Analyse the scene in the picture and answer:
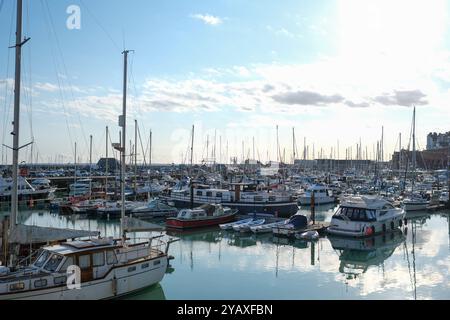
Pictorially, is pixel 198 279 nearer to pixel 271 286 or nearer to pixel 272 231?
pixel 271 286

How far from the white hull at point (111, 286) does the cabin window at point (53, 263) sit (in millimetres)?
924

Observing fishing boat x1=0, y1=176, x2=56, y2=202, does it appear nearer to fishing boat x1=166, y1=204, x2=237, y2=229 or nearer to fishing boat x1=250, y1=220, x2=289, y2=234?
fishing boat x1=166, y1=204, x2=237, y2=229

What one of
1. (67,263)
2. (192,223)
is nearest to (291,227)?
(192,223)

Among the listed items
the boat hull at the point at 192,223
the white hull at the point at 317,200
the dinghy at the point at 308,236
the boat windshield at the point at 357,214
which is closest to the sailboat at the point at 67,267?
the dinghy at the point at 308,236

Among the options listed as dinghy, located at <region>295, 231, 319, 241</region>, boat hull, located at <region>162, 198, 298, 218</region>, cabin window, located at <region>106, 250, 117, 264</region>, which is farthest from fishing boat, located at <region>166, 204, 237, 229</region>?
cabin window, located at <region>106, 250, 117, 264</region>

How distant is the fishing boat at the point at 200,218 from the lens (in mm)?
37250

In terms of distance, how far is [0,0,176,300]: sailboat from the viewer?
15.2 metres

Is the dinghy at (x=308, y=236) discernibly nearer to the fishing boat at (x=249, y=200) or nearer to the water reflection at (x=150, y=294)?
the fishing boat at (x=249, y=200)

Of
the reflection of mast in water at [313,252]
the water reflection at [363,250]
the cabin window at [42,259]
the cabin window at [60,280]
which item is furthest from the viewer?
the reflection of mast in water at [313,252]

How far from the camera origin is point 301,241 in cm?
3256

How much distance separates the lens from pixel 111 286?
17.0m

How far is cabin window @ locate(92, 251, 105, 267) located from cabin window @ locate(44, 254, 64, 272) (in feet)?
4.15

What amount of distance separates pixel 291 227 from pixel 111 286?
19833 millimetres
